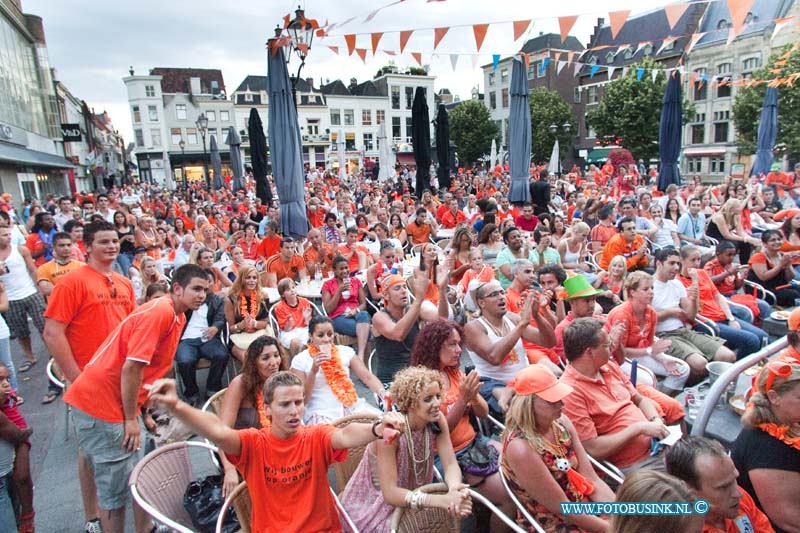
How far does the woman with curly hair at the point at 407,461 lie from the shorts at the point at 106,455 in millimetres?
1292

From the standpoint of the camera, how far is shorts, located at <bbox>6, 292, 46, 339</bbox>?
5.10 metres

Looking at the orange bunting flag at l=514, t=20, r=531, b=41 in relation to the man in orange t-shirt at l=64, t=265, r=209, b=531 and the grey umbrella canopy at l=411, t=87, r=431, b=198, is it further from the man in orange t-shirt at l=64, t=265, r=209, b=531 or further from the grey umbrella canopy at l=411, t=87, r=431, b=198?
the man in orange t-shirt at l=64, t=265, r=209, b=531

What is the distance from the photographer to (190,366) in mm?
4480

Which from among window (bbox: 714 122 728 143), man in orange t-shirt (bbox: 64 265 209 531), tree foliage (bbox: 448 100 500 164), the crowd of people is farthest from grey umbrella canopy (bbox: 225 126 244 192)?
window (bbox: 714 122 728 143)

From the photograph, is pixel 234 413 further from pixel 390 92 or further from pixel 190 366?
pixel 390 92

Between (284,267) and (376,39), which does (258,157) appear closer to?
(376,39)

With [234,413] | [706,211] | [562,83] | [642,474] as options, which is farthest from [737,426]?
[562,83]

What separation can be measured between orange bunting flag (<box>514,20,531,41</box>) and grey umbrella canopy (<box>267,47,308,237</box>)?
11.7ft

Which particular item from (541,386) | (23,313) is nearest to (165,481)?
(541,386)

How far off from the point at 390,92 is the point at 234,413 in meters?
53.9

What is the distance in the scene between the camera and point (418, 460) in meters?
2.43

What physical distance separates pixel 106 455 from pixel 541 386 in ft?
7.88

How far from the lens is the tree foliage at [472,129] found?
42594mm

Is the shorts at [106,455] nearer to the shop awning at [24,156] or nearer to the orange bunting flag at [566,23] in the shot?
the orange bunting flag at [566,23]
